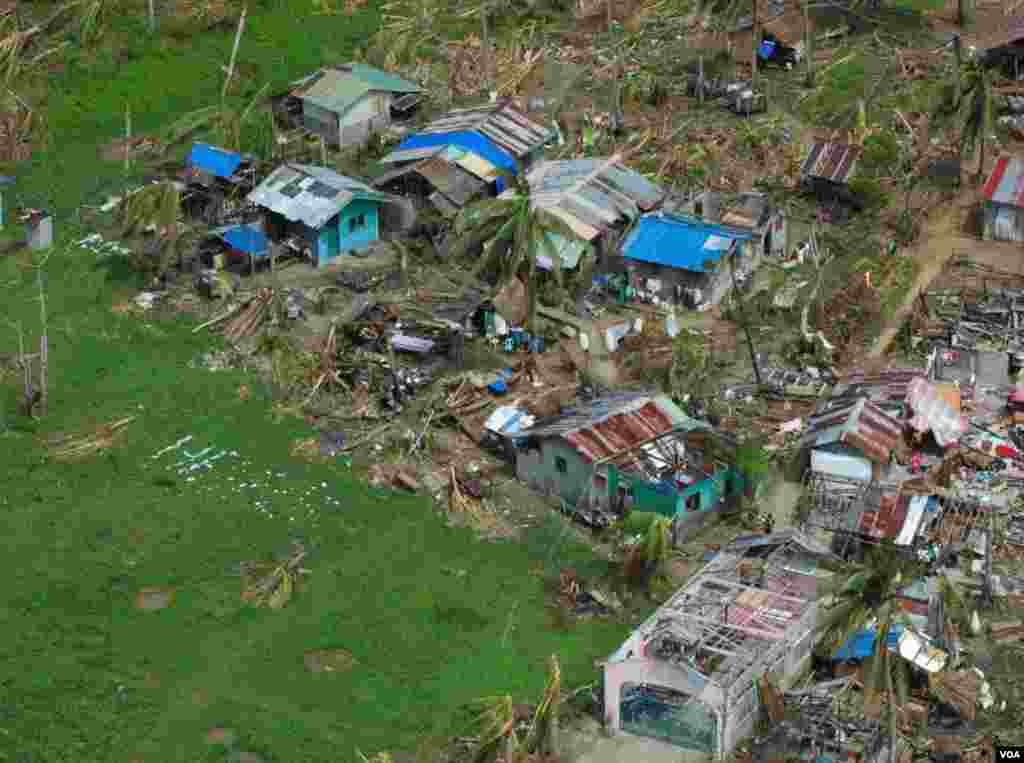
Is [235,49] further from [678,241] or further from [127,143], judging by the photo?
[678,241]

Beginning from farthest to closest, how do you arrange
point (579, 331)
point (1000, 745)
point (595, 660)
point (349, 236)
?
point (349, 236) < point (579, 331) < point (595, 660) < point (1000, 745)

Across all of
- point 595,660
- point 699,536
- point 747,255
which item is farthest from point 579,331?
point 595,660

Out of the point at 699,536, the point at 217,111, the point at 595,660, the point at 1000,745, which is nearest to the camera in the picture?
the point at 1000,745

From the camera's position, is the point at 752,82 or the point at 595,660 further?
the point at 752,82

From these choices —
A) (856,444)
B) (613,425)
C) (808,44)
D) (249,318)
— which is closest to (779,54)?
(808,44)

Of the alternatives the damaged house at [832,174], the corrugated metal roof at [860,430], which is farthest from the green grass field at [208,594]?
the damaged house at [832,174]

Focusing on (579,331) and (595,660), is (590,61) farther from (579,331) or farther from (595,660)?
(595,660)

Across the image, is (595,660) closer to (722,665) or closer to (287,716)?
(722,665)
